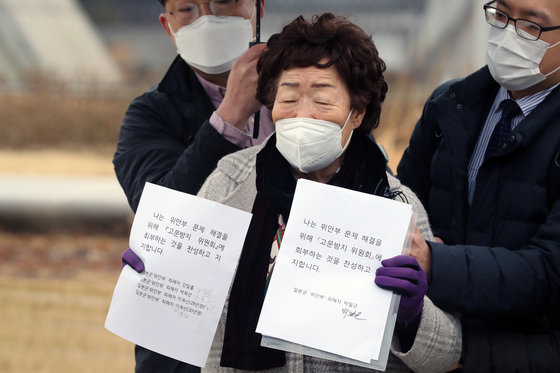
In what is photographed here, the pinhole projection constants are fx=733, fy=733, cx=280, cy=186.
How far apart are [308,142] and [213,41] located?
62 cm

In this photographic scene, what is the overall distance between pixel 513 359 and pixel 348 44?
93 centimetres

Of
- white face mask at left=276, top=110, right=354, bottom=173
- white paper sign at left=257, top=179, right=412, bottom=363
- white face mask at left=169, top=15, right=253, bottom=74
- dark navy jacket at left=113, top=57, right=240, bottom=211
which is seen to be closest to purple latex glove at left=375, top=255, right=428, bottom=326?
white paper sign at left=257, top=179, right=412, bottom=363

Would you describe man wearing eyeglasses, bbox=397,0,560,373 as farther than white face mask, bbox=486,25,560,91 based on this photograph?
No

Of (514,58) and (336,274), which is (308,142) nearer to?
(336,274)

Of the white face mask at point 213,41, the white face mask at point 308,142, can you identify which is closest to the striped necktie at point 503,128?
the white face mask at point 308,142

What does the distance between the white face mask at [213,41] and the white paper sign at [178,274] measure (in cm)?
59

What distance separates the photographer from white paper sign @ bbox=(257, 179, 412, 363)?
1.65 metres

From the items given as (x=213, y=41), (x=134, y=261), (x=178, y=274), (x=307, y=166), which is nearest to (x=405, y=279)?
(x=307, y=166)

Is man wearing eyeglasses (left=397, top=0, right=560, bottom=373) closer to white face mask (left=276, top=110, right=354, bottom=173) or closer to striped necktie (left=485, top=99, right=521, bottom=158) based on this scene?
striped necktie (left=485, top=99, right=521, bottom=158)

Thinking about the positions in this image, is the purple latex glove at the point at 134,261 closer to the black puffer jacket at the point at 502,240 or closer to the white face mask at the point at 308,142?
the white face mask at the point at 308,142

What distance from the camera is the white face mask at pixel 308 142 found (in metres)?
1.84

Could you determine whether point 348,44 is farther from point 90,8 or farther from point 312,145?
point 90,8

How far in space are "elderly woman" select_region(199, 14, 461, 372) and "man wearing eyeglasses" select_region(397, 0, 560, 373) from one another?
0.10 m

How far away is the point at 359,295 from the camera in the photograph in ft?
5.48
